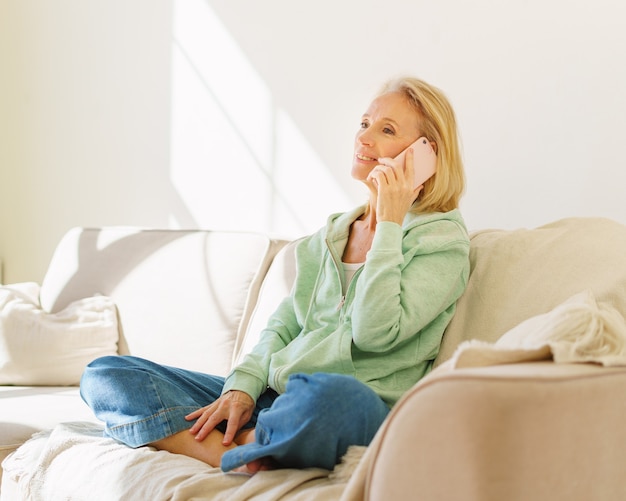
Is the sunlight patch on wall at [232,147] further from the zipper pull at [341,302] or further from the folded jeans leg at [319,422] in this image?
the folded jeans leg at [319,422]

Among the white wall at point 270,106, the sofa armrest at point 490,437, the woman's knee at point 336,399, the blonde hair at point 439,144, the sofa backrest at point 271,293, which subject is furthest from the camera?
the sofa backrest at point 271,293

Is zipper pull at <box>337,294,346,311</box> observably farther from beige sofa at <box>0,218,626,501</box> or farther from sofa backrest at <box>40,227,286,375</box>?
sofa backrest at <box>40,227,286,375</box>

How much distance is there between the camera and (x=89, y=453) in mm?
1671

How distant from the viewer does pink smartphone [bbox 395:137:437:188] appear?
1.85 meters

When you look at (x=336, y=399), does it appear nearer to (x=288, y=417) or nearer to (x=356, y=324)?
(x=288, y=417)

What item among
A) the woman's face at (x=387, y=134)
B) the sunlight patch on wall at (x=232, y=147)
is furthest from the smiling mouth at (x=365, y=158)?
the sunlight patch on wall at (x=232, y=147)

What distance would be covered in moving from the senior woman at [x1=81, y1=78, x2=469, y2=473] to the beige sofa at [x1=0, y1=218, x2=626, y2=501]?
0.07 metres

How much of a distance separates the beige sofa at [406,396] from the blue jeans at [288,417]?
1.3 inches

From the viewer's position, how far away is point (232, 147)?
3.09 metres

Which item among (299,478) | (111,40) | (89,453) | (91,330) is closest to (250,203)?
(91,330)

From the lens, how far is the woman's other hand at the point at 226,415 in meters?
→ 1.69

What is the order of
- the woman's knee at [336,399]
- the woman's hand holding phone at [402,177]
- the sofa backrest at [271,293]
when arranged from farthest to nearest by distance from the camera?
the sofa backrest at [271,293]
the woman's hand holding phone at [402,177]
the woman's knee at [336,399]

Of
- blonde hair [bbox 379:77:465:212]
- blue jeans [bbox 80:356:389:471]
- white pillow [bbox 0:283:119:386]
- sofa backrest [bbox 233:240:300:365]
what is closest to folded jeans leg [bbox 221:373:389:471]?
blue jeans [bbox 80:356:389:471]

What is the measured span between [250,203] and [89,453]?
150 centimetres
